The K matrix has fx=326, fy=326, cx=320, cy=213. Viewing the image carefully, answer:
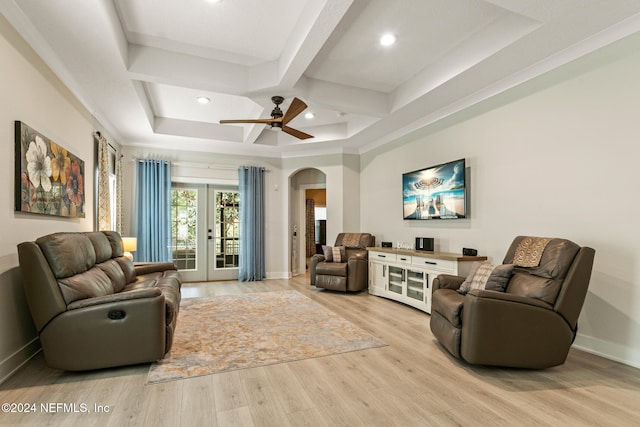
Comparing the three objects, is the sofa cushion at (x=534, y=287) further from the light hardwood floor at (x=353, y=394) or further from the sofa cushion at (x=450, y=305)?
the light hardwood floor at (x=353, y=394)

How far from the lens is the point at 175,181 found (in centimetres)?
638

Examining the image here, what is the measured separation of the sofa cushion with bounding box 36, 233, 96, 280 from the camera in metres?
2.44

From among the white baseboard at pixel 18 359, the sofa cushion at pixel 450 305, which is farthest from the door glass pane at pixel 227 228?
the sofa cushion at pixel 450 305

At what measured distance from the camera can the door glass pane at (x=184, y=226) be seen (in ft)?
21.2

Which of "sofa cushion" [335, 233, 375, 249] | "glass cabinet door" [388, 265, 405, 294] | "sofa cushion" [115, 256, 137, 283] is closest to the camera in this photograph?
"sofa cushion" [115, 256, 137, 283]

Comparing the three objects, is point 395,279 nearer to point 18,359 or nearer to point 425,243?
point 425,243

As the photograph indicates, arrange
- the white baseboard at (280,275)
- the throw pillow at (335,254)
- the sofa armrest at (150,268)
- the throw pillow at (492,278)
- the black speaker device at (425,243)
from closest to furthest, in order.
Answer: the throw pillow at (492,278) → the sofa armrest at (150,268) → the black speaker device at (425,243) → the throw pillow at (335,254) → the white baseboard at (280,275)

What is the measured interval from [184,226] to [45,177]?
365 cm

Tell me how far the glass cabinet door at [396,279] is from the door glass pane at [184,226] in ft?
13.0

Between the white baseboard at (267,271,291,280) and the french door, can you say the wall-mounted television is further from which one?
the french door

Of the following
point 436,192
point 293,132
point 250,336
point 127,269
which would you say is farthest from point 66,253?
point 436,192

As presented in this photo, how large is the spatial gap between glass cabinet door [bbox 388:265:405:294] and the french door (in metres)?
3.43

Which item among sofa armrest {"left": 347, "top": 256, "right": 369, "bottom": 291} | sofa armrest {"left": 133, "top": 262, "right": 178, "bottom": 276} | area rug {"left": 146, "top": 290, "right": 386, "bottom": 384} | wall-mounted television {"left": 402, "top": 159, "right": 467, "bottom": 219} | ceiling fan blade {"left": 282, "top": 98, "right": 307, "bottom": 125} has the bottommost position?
area rug {"left": 146, "top": 290, "right": 386, "bottom": 384}

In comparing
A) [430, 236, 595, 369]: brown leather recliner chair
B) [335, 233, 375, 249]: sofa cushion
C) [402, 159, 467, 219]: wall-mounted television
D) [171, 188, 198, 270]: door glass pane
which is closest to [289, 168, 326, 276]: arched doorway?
[335, 233, 375, 249]: sofa cushion
